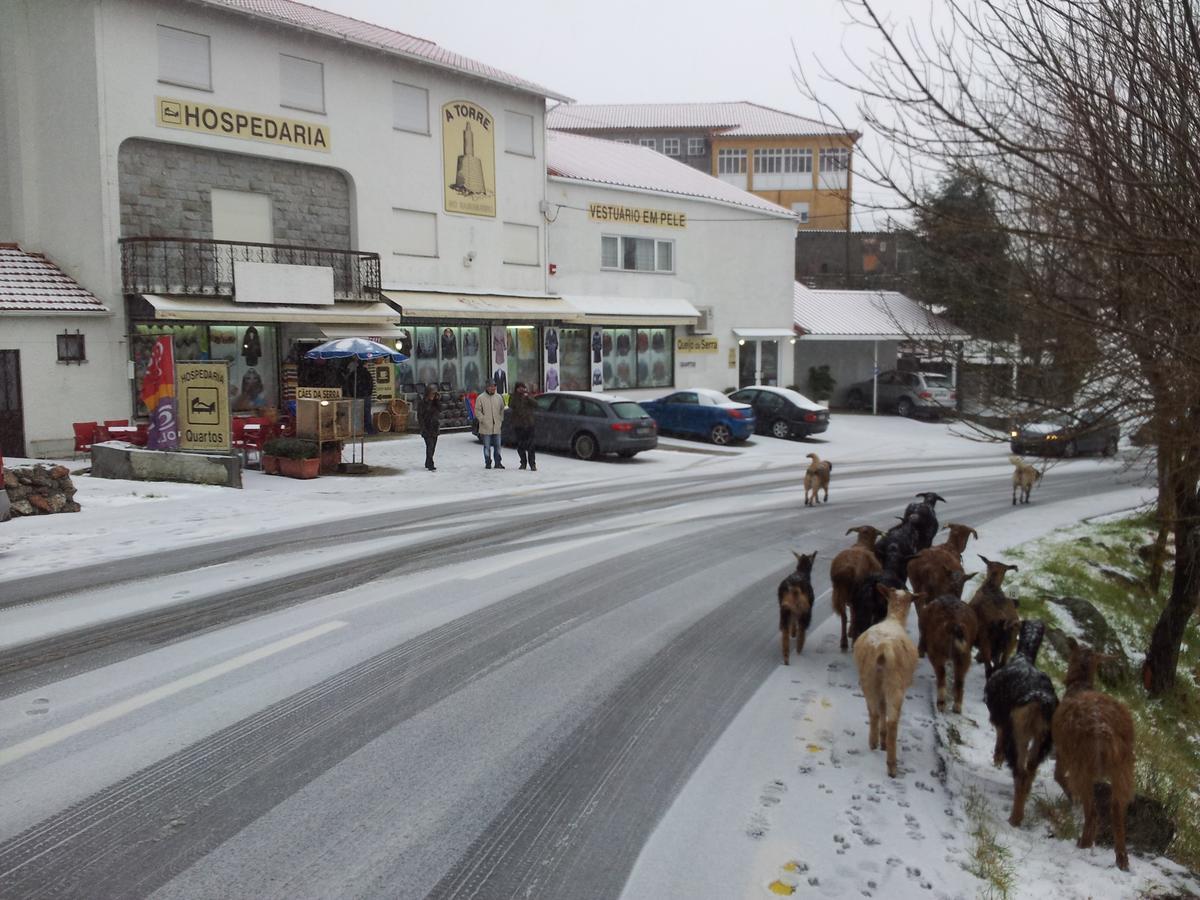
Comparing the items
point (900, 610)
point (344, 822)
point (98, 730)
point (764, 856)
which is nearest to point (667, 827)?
point (764, 856)

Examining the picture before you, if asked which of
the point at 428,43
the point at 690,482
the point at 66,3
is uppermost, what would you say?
the point at 428,43

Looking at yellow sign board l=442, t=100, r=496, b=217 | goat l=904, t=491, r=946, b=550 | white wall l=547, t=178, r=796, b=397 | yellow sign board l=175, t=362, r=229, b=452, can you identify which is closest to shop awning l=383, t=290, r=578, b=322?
white wall l=547, t=178, r=796, b=397

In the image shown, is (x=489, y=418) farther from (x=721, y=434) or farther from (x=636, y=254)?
(x=636, y=254)

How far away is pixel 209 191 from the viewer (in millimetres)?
24422

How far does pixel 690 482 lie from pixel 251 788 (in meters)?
15.9

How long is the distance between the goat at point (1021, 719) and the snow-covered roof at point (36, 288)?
20525 millimetres

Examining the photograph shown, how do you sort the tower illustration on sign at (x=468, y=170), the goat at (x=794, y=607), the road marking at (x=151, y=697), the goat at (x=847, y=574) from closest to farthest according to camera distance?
the road marking at (x=151, y=697), the goat at (x=794, y=607), the goat at (x=847, y=574), the tower illustration on sign at (x=468, y=170)

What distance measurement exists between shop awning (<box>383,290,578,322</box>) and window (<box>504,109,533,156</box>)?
443cm

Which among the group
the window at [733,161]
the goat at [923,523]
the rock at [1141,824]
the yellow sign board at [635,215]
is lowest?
the rock at [1141,824]

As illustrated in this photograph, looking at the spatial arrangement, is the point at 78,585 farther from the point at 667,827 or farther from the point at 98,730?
the point at 667,827

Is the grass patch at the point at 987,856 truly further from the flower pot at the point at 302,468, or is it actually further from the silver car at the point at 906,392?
the silver car at the point at 906,392

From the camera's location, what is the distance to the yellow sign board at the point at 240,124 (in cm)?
2342

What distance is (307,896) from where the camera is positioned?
464 cm

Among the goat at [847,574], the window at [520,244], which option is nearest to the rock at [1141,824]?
the goat at [847,574]
